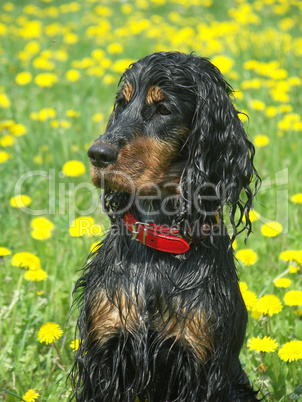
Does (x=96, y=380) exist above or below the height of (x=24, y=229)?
below

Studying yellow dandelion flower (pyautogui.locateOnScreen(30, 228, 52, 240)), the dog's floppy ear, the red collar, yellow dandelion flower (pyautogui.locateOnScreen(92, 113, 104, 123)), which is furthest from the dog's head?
yellow dandelion flower (pyautogui.locateOnScreen(92, 113, 104, 123))

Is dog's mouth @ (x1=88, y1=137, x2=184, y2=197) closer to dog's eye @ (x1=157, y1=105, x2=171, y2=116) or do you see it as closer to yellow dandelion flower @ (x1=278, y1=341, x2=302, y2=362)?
dog's eye @ (x1=157, y1=105, x2=171, y2=116)

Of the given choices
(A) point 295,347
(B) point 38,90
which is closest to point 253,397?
(A) point 295,347

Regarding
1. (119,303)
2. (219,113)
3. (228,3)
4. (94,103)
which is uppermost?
(228,3)

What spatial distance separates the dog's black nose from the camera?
241 centimetres

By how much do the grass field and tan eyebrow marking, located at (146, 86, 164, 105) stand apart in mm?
1146

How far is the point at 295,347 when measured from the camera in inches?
107

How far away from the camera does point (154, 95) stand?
2.60 meters

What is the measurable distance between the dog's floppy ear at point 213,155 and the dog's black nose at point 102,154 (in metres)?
0.39

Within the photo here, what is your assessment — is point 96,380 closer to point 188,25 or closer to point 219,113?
point 219,113

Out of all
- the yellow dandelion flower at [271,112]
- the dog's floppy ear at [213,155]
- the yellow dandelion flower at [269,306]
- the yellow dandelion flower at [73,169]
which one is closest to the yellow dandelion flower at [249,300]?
the yellow dandelion flower at [269,306]

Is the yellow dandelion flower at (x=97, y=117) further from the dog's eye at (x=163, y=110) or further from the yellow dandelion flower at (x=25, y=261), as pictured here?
the dog's eye at (x=163, y=110)

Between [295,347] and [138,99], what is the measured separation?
143cm

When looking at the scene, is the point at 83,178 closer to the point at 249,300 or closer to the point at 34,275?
the point at 34,275
